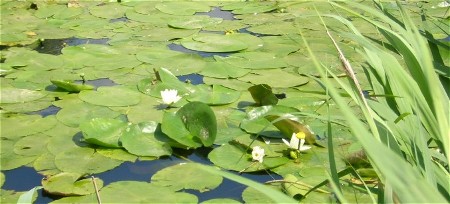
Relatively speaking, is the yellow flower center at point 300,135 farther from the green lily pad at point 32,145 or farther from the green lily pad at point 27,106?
the green lily pad at point 27,106

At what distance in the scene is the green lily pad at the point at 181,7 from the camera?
Result: 11.1 feet

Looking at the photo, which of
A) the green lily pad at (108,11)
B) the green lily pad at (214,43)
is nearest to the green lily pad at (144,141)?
the green lily pad at (214,43)

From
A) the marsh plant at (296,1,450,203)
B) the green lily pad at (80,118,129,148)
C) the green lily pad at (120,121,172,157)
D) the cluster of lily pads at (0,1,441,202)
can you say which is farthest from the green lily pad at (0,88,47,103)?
the marsh plant at (296,1,450,203)

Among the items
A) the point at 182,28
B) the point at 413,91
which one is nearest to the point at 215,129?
the point at 413,91

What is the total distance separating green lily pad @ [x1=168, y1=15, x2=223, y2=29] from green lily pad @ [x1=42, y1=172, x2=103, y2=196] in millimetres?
1537

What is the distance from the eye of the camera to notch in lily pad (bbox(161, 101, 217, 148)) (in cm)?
184

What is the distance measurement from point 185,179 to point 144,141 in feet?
0.87

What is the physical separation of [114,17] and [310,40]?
111 cm

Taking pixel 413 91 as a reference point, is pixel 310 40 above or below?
below

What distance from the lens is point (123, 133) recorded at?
6.11 ft

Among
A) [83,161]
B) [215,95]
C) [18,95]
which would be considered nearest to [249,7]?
[215,95]

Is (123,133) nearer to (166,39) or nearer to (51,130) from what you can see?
(51,130)

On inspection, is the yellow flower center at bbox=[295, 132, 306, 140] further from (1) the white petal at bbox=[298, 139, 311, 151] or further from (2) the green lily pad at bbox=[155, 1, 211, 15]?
(2) the green lily pad at bbox=[155, 1, 211, 15]

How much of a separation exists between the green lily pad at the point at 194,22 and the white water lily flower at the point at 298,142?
1435mm
